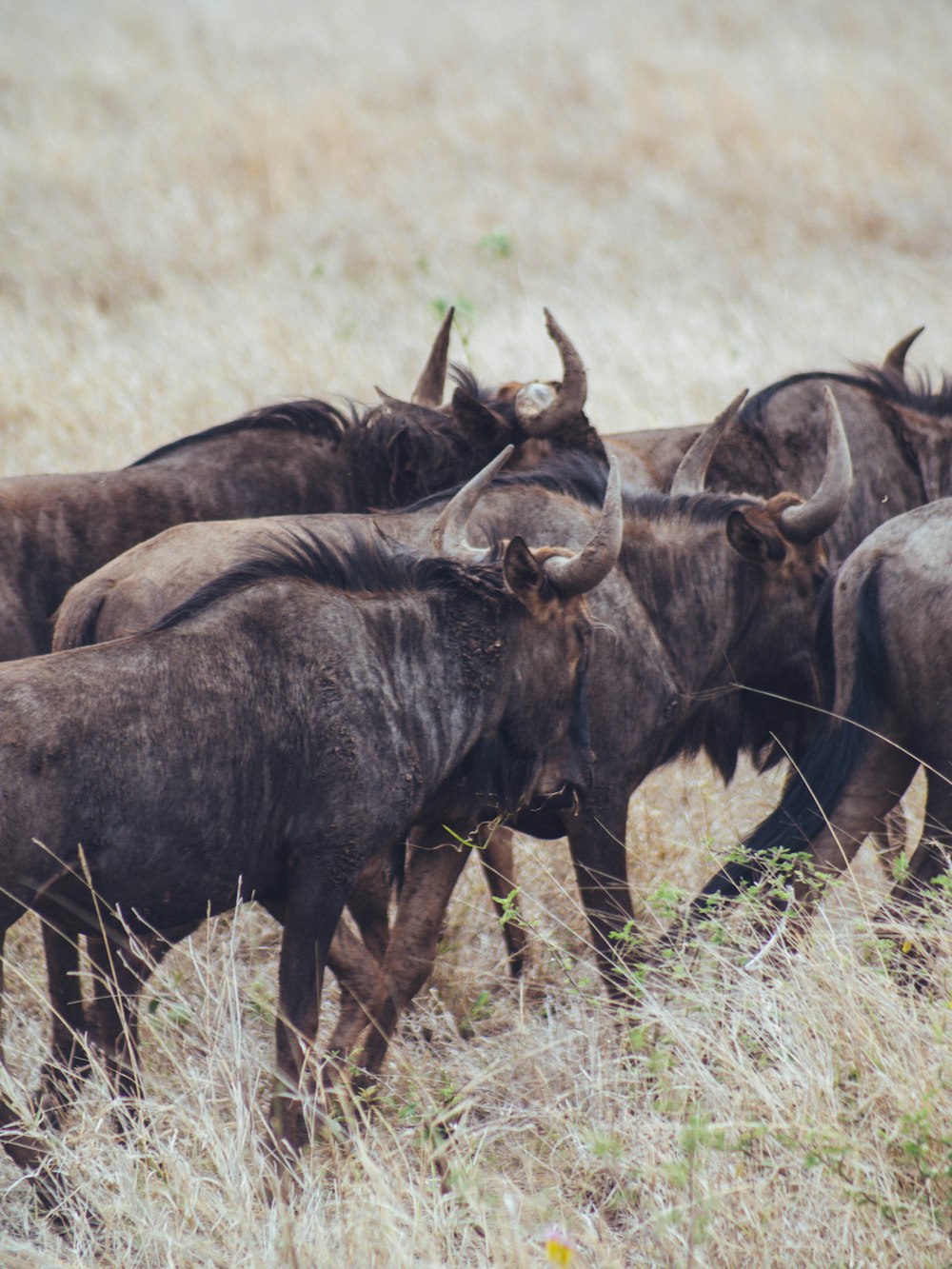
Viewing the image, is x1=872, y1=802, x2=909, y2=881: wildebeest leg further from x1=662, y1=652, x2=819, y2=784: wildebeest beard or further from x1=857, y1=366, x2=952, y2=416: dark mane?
x1=857, y1=366, x2=952, y2=416: dark mane

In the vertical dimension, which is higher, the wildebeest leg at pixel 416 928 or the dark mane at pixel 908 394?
the dark mane at pixel 908 394

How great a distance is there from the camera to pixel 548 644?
3748 millimetres

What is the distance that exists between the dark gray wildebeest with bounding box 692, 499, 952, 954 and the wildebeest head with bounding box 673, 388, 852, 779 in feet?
1.53

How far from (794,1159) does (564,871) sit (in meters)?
2.34

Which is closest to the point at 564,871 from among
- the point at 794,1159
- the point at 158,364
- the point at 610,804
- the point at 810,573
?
the point at 610,804

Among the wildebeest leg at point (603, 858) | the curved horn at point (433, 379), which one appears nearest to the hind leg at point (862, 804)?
the wildebeest leg at point (603, 858)

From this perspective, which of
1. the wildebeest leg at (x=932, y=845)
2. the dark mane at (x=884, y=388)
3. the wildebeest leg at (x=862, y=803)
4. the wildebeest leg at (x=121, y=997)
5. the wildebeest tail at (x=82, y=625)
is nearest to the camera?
the wildebeest leg at (x=121, y=997)

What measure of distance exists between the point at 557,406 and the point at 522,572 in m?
1.70

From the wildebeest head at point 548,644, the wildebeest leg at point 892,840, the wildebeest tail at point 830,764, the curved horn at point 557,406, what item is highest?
the curved horn at point 557,406

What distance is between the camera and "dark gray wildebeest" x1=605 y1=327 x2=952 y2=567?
18.9ft

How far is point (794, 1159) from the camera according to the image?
2746 mm

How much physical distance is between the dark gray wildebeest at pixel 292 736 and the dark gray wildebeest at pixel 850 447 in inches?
83.2

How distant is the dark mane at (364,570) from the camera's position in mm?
3475

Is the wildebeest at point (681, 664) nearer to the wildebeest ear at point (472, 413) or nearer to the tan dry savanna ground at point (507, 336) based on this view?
the tan dry savanna ground at point (507, 336)
